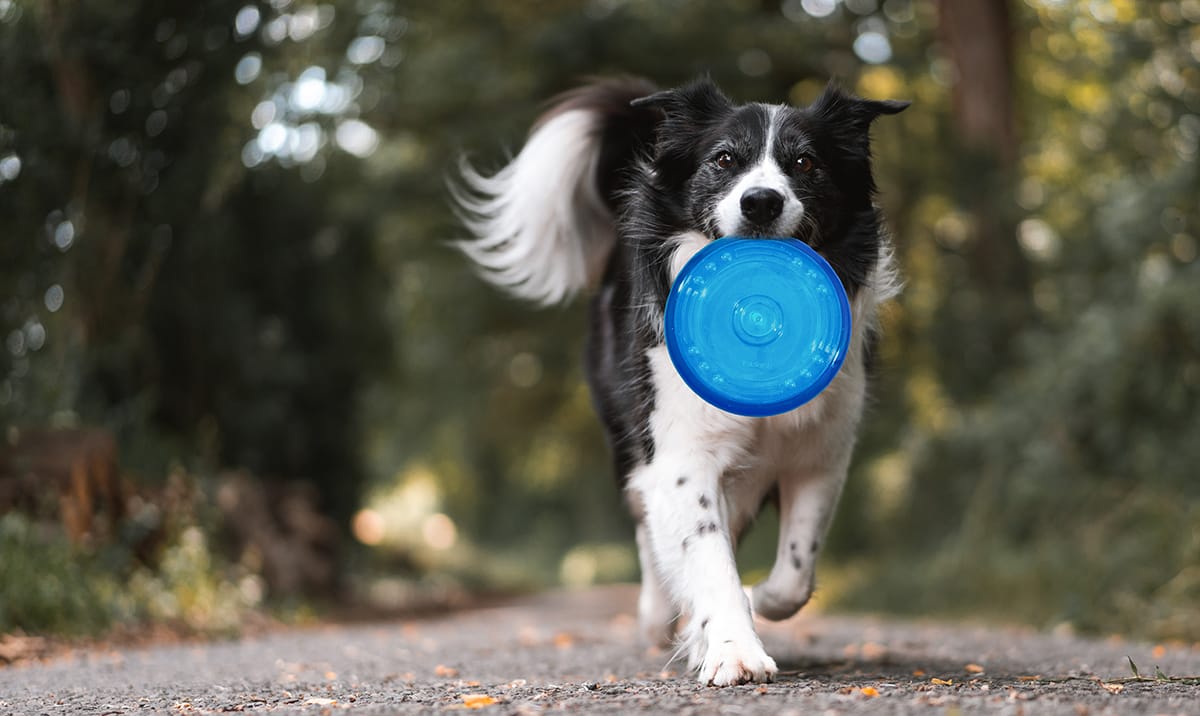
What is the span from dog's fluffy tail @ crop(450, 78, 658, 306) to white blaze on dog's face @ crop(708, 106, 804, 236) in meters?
1.12

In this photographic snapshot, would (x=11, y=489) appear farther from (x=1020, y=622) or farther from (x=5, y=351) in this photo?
(x=1020, y=622)

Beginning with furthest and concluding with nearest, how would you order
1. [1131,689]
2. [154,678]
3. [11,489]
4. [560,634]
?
[560,634]
[11,489]
[154,678]
[1131,689]

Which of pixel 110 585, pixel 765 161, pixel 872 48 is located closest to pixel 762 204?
pixel 765 161

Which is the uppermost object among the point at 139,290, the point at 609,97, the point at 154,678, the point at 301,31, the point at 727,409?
the point at 301,31

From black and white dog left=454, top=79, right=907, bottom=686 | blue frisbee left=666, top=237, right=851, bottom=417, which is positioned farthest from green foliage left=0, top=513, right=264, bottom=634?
blue frisbee left=666, top=237, right=851, bottom=417

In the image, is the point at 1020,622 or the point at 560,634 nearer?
the point at 560,634

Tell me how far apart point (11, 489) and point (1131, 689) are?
5.76m

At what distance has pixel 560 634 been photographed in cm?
761

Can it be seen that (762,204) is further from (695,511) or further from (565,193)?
(565,193)

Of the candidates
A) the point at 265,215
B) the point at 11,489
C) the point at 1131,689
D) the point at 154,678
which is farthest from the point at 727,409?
the point at 265,215

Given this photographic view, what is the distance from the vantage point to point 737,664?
3.78 m

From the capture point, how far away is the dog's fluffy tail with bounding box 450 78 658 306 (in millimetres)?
5477

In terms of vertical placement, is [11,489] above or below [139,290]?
below

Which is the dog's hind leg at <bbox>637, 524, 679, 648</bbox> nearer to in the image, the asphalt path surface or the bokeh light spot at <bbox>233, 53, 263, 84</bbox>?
the asphalt path surface
